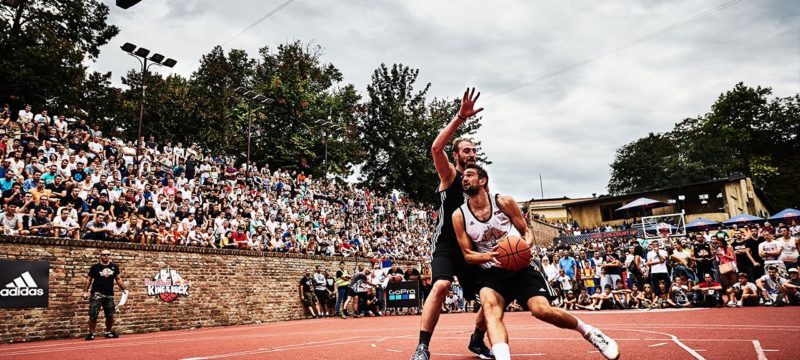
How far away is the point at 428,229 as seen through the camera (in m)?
30.3

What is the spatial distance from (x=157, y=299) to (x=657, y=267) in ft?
44.3

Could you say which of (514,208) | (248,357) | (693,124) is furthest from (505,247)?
(693,124)

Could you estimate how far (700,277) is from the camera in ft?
45.2

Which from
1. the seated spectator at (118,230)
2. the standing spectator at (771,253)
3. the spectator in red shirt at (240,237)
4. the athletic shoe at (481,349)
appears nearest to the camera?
the athletic shoe at (481,349)

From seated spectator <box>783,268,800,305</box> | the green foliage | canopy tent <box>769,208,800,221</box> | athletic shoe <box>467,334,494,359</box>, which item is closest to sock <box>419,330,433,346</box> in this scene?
athletic shoe <box>467,334,494,359</box>

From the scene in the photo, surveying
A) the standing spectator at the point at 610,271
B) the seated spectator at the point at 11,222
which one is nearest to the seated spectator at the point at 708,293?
the standing spectator at the point at 610,271

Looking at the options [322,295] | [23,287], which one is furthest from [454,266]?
[322,295]

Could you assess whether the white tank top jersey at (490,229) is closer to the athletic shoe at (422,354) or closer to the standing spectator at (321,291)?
the athletic shoe at (422,354)

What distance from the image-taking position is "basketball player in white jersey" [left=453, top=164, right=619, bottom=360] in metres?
3.59

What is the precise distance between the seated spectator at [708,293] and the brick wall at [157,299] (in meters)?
Answer: 12.2

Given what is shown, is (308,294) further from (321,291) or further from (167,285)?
(167,285)

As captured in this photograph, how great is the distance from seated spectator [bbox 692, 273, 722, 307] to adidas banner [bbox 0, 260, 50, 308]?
15801 mm

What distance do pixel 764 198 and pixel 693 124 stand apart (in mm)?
13465

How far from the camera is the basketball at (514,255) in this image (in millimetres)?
3750
